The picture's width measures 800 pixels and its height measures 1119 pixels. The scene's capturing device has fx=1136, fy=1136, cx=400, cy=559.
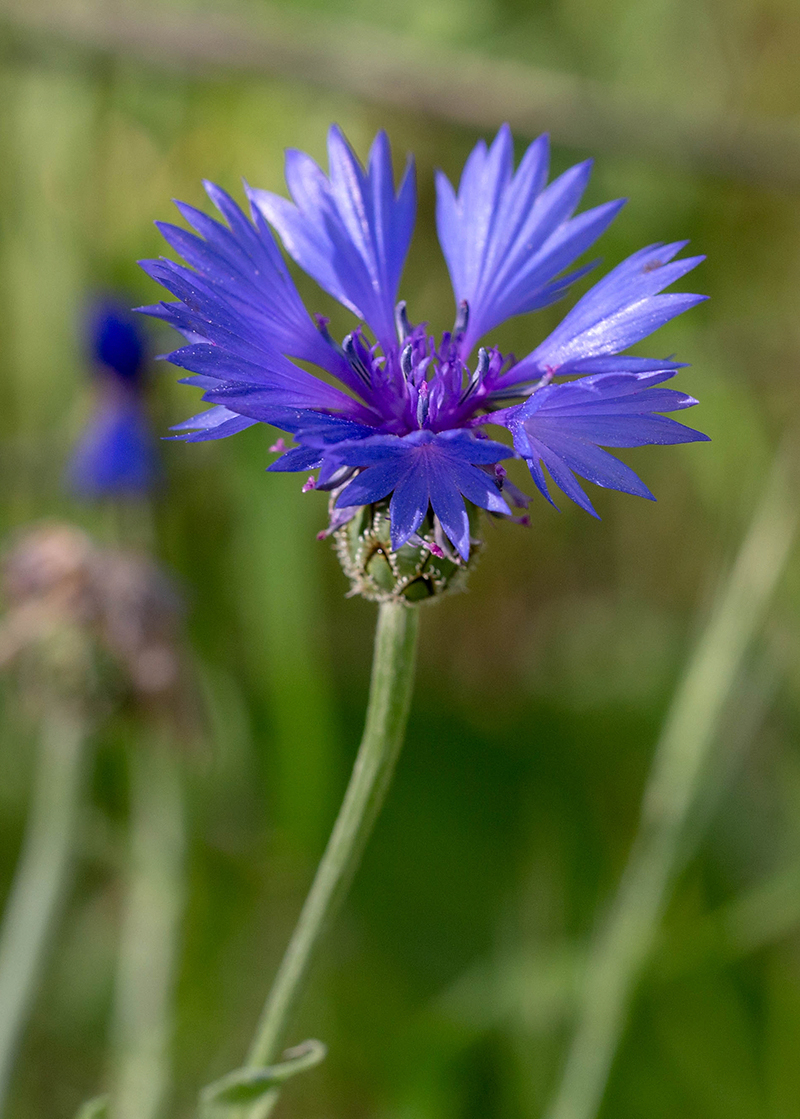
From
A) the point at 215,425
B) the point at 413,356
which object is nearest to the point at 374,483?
the point at 215,425

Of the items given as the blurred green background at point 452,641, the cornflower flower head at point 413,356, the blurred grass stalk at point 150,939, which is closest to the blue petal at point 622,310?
the cornflower flower head at point 413,356

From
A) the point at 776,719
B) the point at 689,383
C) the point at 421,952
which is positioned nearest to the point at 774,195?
the point at 689,383

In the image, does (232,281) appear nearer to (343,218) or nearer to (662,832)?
(343,218)

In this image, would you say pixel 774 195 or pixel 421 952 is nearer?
pixel 421 952

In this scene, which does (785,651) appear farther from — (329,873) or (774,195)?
(774,195)

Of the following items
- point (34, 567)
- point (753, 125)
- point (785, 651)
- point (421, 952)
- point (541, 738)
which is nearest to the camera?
point (34, 567)

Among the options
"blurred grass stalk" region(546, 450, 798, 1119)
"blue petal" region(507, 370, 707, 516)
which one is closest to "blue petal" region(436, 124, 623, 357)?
"blue petal" region(507, 370, 707, 516)
